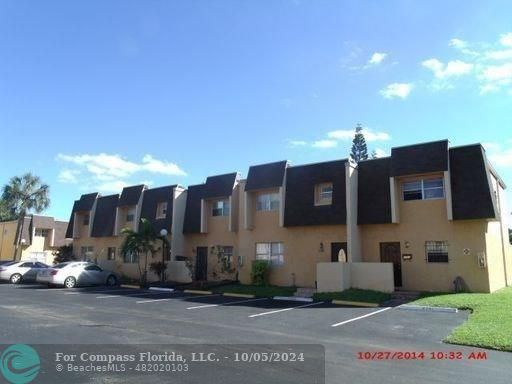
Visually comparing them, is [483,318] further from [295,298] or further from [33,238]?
Result: [33,238]

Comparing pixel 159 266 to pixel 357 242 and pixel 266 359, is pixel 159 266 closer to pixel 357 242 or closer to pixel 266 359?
pixel 357 242

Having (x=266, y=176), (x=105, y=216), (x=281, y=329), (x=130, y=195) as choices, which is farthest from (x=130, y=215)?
(x=281, y=329)

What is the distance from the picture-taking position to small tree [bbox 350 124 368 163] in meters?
53.6

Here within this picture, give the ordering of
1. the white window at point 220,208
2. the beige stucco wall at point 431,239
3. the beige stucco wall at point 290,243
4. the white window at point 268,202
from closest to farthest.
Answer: the beige stucco wall at point 431,239, the beige stucco wall at point 290,243, the white window at point 268,202, the white window at point 220,208

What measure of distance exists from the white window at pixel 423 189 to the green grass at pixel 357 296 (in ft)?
16.7

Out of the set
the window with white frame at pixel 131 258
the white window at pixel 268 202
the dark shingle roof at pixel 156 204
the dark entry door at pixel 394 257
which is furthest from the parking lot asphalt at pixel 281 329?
the window with white frame at pixel 131 258

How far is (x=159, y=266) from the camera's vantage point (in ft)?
89.5

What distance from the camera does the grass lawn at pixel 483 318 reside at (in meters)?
9.44

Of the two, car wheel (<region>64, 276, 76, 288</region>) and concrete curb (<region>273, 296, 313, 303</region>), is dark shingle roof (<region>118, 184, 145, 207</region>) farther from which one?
concrete curb (<region>273, 296, 313, 303</region>)

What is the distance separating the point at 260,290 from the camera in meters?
21.0

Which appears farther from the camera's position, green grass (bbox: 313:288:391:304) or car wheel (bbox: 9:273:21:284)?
car wheel (bbox: 9:273:21:284)

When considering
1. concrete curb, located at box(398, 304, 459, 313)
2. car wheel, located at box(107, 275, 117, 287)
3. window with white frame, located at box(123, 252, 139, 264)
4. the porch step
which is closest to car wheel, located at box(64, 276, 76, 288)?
car wheel, located at box(107, 275, 117, 287)

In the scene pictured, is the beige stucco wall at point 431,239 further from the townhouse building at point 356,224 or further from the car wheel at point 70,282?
the car wheel at point 70,282

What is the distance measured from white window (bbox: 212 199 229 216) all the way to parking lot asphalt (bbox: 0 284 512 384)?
1059cm
